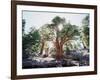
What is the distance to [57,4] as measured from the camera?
1812 millimetres

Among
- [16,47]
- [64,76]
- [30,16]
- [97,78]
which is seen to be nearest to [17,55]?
[16,47]

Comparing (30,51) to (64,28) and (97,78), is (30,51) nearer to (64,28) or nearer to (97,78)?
(64,28)

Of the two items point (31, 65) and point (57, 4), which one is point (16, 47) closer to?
point (31, 65)

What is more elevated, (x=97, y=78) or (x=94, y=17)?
(x=94, y=17)

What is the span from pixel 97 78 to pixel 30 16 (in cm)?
94

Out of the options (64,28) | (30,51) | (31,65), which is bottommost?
(31,65)

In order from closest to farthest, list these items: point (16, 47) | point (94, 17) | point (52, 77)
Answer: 1. point (16, 47)
2. point (52, 77)
3. point (94, 17)

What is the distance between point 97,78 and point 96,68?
4.2 inches

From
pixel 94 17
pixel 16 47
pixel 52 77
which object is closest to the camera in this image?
pixel 16 47

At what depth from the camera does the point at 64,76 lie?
1.84 m

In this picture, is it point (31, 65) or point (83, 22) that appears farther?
point (83, 22)

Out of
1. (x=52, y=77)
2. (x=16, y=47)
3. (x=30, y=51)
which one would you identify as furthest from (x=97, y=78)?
(x=16, y=47)

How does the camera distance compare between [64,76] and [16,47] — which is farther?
[64,76]

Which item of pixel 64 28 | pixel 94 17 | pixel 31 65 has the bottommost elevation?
pixel 31 65
